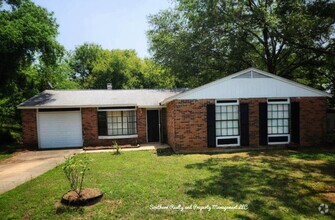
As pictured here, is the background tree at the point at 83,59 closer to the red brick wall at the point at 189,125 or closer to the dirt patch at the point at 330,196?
the red brick wall at the point at 189,125

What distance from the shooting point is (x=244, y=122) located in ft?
43.5

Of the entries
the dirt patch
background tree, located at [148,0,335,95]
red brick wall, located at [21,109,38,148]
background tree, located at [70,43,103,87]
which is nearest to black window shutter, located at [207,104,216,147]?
the dirt patch

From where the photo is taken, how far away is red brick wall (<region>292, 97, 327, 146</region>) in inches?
539

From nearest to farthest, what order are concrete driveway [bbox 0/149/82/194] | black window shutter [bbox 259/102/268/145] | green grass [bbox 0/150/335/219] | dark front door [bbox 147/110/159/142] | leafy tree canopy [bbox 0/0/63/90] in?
green grass [bbox 0/150/335/219]
concrete driveway [bbox 0/149/82/194]
black window shutter [bbox 259/102/268/145]
leafy tree canopy [bbox 0/0/63/90]
dark front door [bbox 147/110/159/142]

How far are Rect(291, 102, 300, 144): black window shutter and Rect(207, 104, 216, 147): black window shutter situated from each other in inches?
174

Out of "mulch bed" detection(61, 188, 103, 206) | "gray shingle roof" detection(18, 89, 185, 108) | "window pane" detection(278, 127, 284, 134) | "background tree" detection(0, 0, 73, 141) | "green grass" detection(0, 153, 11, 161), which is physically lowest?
"green grass" detection(0, 153, 11, 161)

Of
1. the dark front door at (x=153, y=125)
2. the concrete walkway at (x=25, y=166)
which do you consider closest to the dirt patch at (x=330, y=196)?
the concrete walkway at (x=25, y=166)

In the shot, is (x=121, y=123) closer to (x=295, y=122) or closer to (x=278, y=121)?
(x=278, y=121)

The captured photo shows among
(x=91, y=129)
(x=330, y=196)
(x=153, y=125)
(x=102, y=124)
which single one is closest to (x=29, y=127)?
(x=91, y=129)

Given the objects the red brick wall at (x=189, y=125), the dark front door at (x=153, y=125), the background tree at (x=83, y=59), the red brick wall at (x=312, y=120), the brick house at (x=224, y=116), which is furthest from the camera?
the background tree at (x=83, y=59)

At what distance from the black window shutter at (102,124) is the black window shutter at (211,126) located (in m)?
6.91

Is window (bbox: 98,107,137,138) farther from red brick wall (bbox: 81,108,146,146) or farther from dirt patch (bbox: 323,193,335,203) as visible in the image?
dirt patch (bbox: 323,193,335,203)

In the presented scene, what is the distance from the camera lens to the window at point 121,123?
16.4 m

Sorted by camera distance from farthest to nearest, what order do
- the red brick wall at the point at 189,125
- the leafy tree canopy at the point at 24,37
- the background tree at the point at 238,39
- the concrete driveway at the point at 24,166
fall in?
1. the background tree at the point at 238,39
2. the leafy tree canopy at the point at 24,37
3. the red brick wall at the point at 189,125
4. the concrete driveway at the point at 24,166
